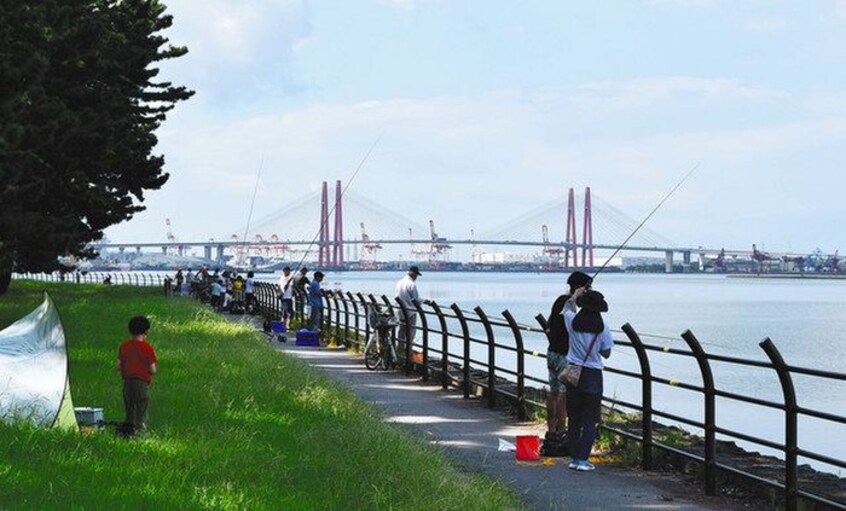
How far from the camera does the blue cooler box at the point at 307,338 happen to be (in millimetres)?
30172

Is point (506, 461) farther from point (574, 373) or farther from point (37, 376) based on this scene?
point (37, 376)

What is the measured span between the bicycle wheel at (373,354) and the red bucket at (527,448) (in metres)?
10.8

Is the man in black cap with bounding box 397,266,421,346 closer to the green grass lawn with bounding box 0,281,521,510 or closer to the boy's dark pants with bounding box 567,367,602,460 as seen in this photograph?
the green grass lawn with bounding box 0,281,521,510

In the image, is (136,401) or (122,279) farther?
(122,279)

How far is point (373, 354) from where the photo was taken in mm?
23047

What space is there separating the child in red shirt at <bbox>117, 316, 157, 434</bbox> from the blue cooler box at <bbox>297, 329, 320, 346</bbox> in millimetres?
18878

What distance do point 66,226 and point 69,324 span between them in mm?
15413

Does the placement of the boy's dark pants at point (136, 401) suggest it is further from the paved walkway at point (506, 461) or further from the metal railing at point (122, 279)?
the metal railing at point (122, 279)

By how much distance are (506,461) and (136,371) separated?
3.37m

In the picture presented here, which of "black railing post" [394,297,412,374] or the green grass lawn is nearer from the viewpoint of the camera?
the green grass lawn

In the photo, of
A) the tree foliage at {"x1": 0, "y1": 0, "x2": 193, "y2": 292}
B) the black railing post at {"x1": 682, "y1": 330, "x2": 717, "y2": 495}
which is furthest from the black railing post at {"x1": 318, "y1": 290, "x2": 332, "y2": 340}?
the black railing post at {"x1": 682, "y1": 330, "x2": 717, "y2": 495}

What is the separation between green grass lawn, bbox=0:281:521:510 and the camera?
8.30 m

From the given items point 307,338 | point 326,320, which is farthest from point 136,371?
point 326,320

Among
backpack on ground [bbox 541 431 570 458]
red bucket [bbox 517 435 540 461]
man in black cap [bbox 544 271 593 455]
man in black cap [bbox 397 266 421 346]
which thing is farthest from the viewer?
man in black cap [bbox 397 266 421 346]
